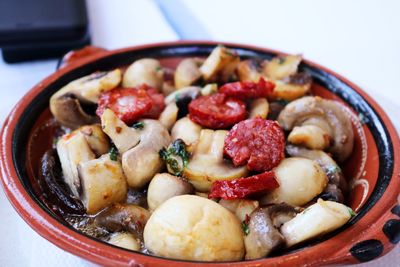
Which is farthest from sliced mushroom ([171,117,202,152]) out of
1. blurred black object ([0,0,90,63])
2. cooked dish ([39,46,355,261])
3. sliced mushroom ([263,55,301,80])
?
blurred black object ([0,0,90,63])

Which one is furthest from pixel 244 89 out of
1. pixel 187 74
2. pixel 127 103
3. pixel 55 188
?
pixel 55 188

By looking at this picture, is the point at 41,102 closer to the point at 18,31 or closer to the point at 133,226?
the point at 133,226

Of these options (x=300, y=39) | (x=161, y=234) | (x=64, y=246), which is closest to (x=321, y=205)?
(x=161, y=234)

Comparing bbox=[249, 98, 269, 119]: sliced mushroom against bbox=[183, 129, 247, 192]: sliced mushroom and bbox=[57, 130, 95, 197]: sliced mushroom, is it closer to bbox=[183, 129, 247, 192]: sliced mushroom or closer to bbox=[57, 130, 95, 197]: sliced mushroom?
bbox=[183, 129, 247, 192]: sliced mushroom

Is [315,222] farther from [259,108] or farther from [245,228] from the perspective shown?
[259,108]

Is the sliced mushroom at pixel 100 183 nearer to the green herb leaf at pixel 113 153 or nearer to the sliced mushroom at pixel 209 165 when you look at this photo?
the green herb leaf at pixel 113 153
